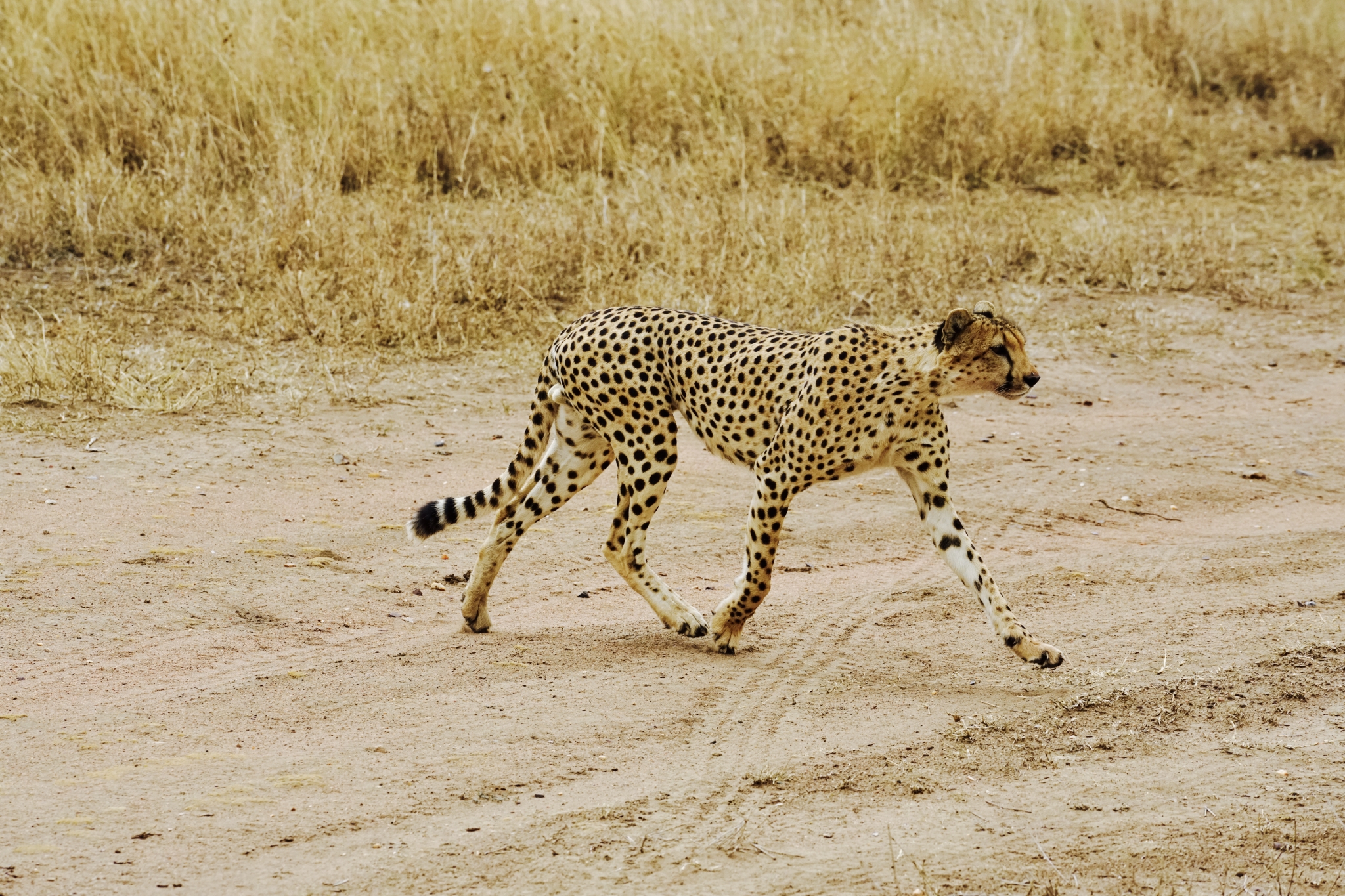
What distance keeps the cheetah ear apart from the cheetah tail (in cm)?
120

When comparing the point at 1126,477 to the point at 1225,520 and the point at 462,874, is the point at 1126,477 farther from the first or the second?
the point at 462,874

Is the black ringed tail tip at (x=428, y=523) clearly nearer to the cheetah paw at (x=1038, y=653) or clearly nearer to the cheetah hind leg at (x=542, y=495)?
the cheetah hind leg at (x=542, y=495)

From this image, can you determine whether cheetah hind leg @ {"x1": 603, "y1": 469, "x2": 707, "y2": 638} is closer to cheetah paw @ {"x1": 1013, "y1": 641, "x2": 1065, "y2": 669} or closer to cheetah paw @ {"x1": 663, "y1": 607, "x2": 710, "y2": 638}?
cheetah paw @ {"x1": 663, "y1": 607, "x2": 710, "y2": 638}

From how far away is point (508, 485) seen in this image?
488 centimetres

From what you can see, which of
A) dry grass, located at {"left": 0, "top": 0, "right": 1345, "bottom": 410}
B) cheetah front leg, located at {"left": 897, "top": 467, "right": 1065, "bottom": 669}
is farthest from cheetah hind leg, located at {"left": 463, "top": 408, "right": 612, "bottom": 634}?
dry grass, located at {"left": 0, "top": 0, "right": 1345, "bottom": 410}

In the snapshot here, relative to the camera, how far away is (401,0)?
10.3 meters

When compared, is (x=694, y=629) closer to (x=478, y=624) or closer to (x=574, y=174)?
(x=478, y=624)

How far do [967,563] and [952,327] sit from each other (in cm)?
67

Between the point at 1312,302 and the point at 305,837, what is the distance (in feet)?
23.0

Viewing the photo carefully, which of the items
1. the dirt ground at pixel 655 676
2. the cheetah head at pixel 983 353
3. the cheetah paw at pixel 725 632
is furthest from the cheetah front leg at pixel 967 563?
the cheetah paw at pixel 725 632

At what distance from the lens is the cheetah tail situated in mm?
4758

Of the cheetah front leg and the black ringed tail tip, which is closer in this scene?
the cheetah front leg

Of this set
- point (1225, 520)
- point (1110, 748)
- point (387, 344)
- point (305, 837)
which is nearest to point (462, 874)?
point (305, 837)

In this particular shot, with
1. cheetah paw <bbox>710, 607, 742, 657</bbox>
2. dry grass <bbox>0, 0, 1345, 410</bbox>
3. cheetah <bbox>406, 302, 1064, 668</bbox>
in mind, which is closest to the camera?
cheetah <bbox>406, 302, 1064, 668</bbox>
